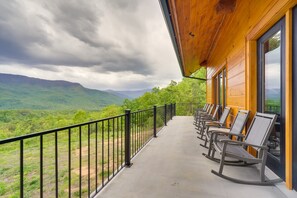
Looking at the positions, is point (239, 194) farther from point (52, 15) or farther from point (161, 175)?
point (52, 15)

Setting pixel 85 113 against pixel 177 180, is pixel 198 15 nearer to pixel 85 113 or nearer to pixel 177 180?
pixel 177 180

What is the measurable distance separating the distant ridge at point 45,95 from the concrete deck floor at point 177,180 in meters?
28.9

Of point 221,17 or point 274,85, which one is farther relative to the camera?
point 221,17

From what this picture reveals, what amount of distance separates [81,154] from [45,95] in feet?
125

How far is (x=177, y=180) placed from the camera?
2.39 m

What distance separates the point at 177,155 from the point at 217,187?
1279mm

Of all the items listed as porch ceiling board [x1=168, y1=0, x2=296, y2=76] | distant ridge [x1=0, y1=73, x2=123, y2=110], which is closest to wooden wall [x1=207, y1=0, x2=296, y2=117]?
porch ceiling board [x1=168, y1=0, x2=296, y2=76]

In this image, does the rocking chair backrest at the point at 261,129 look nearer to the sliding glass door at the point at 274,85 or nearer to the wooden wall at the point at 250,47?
the sliding glass door at the point at 274,85

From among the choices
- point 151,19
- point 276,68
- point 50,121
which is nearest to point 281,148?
Answer: point 276,68

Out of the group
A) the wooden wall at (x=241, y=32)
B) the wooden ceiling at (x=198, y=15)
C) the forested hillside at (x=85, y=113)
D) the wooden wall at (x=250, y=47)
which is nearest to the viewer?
the wooden wall at (x=250, y=47)

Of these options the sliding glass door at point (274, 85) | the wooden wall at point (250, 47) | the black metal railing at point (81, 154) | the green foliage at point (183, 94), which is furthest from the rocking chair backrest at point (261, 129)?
the green foliage at point (183, 94)

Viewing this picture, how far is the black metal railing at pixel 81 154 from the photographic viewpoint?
169 cm

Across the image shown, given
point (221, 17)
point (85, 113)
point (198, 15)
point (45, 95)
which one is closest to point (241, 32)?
point (198, 15)

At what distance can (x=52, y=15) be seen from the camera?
12.8 m
